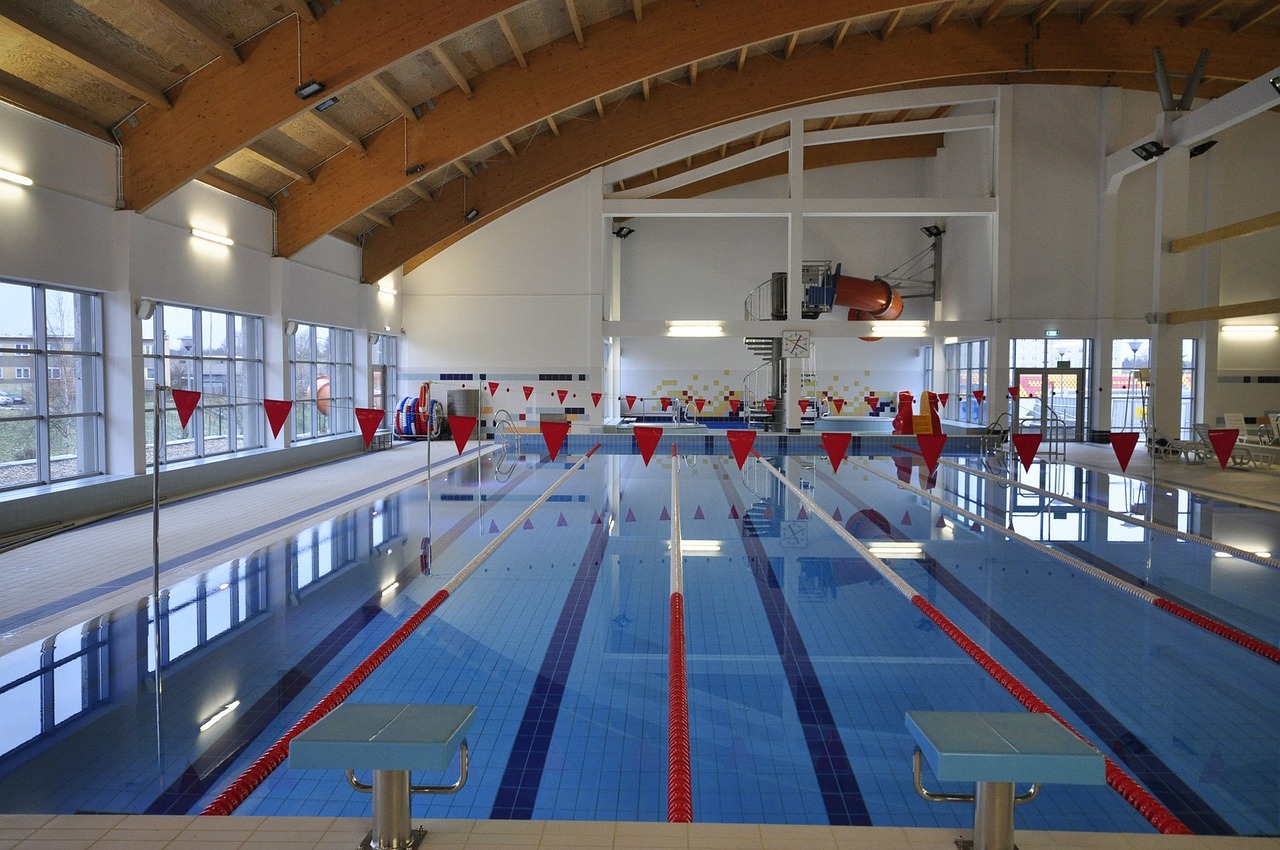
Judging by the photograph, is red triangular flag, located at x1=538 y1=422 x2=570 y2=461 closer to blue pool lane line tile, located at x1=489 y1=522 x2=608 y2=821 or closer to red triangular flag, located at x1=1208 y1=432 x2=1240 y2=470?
blue pool lane line tile, located at x1=489 y1=522 x2=608 y2=821

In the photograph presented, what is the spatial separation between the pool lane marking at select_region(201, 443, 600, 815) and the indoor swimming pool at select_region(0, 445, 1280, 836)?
59mm

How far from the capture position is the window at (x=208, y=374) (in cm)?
923

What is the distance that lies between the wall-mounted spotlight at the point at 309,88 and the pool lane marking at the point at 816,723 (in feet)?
19.5

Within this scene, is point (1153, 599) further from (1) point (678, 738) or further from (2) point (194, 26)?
(2) point (194, 26)

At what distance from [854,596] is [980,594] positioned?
2.72 ft

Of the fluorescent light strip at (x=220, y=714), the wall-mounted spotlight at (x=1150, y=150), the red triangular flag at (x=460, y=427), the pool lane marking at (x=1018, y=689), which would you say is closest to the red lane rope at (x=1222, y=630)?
the pool lane marking at (x=1018, y=689)

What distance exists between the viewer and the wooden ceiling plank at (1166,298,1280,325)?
38.9ft

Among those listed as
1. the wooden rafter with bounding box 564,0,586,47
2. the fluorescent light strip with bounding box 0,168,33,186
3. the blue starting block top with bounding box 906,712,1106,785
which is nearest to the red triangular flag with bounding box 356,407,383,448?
the fluorescent light strip with bounding box 0,168,33,186

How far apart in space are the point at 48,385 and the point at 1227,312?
14.9m

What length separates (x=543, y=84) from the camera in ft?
34.5

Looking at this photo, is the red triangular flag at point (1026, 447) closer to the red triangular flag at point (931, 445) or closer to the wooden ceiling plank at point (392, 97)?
the red triangular flag at point (931, 445)

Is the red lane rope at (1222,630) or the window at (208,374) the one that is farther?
the window at (208,374)

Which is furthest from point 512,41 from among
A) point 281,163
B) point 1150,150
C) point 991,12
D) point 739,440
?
point 1150,150

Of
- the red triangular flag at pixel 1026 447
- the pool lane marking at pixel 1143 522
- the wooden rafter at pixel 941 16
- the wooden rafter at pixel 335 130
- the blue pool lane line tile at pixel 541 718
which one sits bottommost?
the blue pool lane line tile at pixel 541 718
